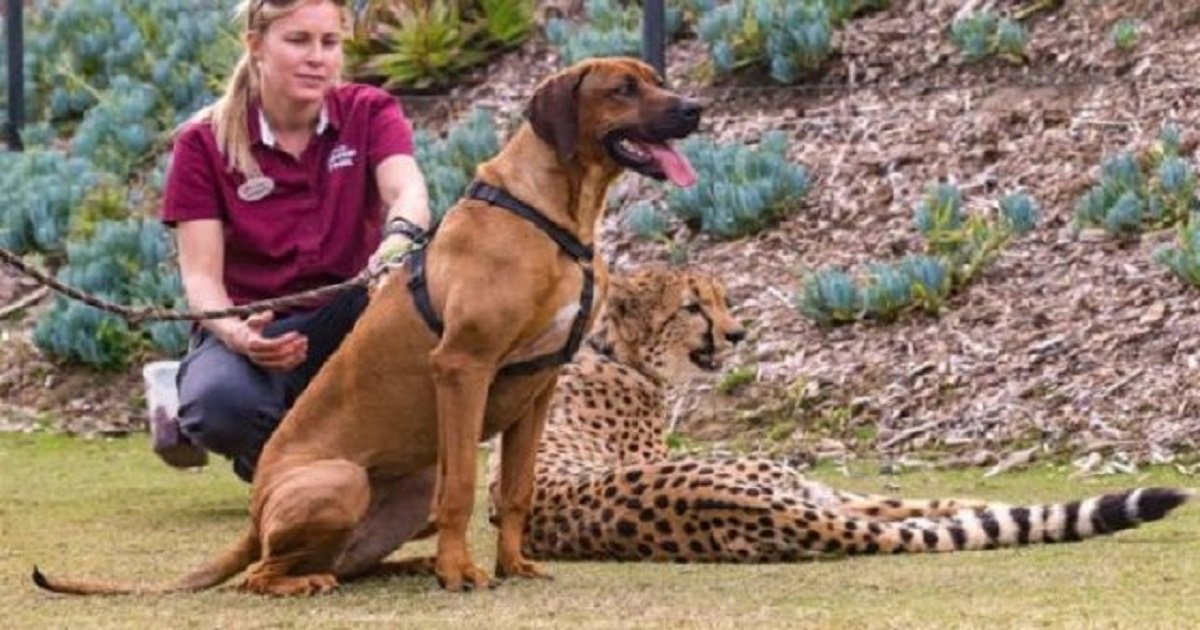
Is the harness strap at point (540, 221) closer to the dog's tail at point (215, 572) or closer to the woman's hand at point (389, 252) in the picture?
the woman's hand at point (389, 252)

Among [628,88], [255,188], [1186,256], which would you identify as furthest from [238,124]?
[1186,256]

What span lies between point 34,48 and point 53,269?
8.68ft

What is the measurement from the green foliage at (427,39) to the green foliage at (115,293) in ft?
5.97

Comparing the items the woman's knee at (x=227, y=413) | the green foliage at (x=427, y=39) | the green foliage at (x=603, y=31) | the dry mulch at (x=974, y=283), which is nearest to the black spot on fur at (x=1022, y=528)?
the dry mulch at (x=974, y=283)

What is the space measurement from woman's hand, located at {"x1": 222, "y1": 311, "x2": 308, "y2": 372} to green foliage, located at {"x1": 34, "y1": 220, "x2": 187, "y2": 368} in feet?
12.0

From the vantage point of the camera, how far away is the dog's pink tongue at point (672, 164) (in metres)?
6.78

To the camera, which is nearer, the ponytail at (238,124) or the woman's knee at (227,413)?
the ponytail at (238,124)

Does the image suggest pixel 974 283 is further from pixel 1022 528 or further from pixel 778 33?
pixel 1022 528

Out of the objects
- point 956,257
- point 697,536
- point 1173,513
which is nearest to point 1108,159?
point 956,257

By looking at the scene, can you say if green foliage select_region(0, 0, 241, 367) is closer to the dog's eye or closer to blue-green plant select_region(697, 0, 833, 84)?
blue-green plant select_region(697, 0, 833, 84)

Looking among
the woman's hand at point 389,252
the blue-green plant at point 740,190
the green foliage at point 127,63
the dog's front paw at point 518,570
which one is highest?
the woman's hand at point 389,252

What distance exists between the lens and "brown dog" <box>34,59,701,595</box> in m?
6.66

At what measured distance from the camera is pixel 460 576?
6.70m

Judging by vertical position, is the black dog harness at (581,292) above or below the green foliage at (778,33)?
above
